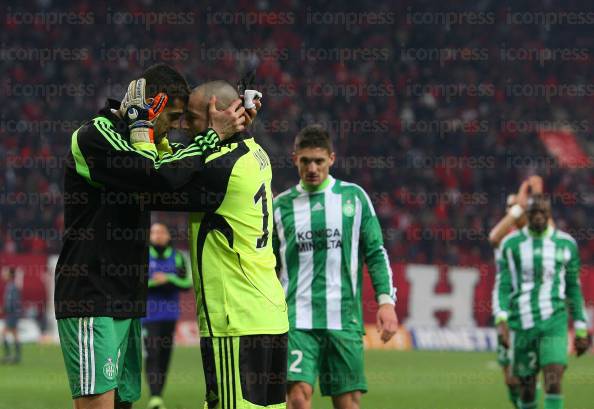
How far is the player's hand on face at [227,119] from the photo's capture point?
5.05 meters

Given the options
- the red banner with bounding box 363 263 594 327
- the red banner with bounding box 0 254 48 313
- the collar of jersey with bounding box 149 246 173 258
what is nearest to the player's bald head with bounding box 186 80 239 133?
the collar of jersey with bounding box 149 246 173 258

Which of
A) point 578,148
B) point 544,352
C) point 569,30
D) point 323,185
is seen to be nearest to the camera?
point 323,185

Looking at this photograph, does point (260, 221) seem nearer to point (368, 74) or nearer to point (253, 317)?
point (253, 317)

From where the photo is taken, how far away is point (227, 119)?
505 cm

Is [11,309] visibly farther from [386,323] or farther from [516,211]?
[386,323]

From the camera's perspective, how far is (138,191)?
16.3 feet

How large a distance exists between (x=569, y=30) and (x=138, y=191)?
26.3 meters

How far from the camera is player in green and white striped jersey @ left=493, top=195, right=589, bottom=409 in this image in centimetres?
986

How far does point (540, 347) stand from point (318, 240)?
3.51m

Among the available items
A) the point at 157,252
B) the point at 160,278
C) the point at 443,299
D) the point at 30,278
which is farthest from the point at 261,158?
the point at 443,299

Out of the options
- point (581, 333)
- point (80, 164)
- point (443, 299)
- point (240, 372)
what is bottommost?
point (443, 299)

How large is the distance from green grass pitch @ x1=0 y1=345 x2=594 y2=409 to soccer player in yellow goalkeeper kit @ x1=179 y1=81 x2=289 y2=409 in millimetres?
6201

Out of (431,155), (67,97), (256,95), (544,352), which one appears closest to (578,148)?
(431,155)

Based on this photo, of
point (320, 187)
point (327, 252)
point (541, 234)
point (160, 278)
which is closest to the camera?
point (327, 252)
